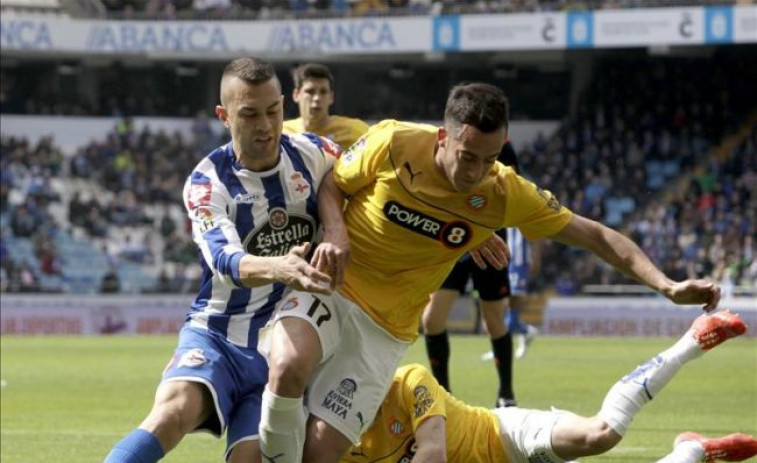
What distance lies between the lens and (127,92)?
42.3 meters

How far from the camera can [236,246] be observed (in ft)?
20.2

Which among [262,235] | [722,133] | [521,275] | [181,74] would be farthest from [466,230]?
[181,74]

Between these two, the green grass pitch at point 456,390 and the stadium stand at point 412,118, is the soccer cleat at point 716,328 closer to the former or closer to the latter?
the green grass pitch at point 456,390

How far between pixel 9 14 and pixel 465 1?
1262 cm

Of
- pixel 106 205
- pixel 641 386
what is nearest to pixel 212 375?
pixel 641 386

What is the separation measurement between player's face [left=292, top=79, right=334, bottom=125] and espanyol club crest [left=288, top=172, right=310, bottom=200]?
406 centimetres

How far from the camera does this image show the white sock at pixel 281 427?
6320mm

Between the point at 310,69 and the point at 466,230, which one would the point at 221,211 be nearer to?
the point at 466,230

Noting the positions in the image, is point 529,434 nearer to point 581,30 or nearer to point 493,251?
point 493,251

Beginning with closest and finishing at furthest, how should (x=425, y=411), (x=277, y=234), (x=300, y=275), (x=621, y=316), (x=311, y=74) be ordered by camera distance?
(x=300, y=275)
(x=277, y=234)
(x=425, y=411)
(x=311, y=74)
(x=621, y=316)

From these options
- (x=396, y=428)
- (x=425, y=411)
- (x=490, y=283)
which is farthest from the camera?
(x=490, y=283)

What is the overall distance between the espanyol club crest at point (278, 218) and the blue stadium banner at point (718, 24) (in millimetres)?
28855

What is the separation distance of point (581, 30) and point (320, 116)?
83.3 ft

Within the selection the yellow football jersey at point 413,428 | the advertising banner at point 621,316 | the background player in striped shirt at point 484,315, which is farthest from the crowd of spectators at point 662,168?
→ the yellow football jersey at point 413,428
